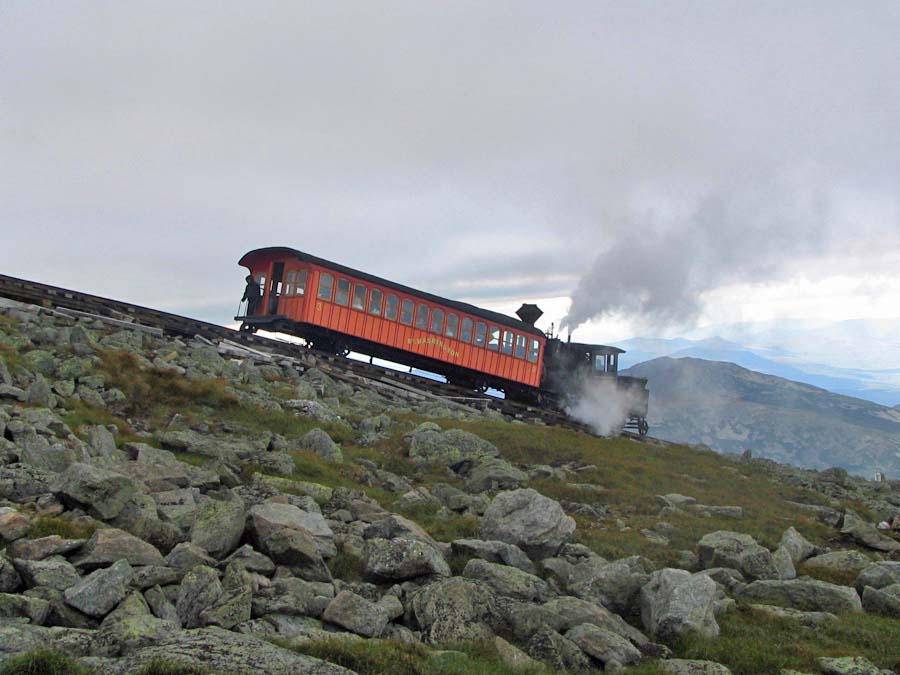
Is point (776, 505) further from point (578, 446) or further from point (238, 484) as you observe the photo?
point (238, 484)

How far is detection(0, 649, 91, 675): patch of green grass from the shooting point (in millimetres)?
5590

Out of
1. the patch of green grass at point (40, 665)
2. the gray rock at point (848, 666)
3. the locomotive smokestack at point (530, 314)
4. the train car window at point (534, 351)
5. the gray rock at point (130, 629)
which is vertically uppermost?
the locomotive smokestack at point (530, 314)

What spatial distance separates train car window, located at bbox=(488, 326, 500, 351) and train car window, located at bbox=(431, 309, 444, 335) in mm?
3109

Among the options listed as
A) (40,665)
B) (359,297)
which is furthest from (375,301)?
(40,665)

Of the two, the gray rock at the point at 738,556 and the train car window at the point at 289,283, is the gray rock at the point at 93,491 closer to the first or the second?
the gray rock at the point at 738,556

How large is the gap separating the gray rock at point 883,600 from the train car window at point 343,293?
22.7m

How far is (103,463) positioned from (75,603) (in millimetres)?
5361

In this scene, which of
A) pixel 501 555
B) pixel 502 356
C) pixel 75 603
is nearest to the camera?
pixel 75 603

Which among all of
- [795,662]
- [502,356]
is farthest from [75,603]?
[502,356]

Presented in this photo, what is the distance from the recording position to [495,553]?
11539mm

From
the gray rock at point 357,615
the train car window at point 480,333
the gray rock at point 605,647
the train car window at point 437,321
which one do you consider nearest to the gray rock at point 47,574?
the gray rock at point 357,615

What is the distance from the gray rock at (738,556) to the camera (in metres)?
13.5

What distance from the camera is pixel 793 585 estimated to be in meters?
12.2

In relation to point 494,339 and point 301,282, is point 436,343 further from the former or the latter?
point 301,282
